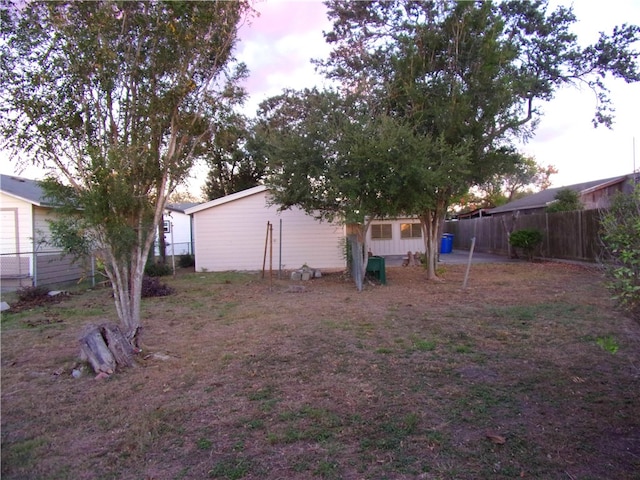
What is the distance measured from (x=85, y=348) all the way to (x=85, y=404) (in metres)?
1.14

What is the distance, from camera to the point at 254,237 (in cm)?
1852

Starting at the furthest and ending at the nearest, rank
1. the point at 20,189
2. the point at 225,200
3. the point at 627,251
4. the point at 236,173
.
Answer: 1. the point at 236,173
2. the point at 225,200
3. the point at 20,189
4. the point at 627,251

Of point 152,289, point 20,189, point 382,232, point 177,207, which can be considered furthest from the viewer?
point 177,207

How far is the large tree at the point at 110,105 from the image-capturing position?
5617 mm

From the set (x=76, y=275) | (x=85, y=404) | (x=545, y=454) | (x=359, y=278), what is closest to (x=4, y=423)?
(x=85, y=404)

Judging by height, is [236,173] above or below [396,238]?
above

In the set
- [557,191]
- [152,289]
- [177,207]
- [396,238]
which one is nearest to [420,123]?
[152,289]

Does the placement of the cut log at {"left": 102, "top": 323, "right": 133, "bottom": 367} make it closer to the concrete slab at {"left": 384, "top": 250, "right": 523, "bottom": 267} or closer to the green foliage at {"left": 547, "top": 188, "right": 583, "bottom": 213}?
the concrete slab at {"left": 384, "top": 250, "right": 523, "bottom": 267}

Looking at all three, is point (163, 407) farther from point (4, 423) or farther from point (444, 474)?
point (444, 474)

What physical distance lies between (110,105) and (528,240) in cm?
1679

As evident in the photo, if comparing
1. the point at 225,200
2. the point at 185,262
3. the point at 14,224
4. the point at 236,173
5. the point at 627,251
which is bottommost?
the point at 185,262

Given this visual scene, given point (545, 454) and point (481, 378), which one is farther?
point (481, 378)

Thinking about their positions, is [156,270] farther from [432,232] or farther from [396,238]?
[396,238]

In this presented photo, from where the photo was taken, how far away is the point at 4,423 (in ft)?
13.3
